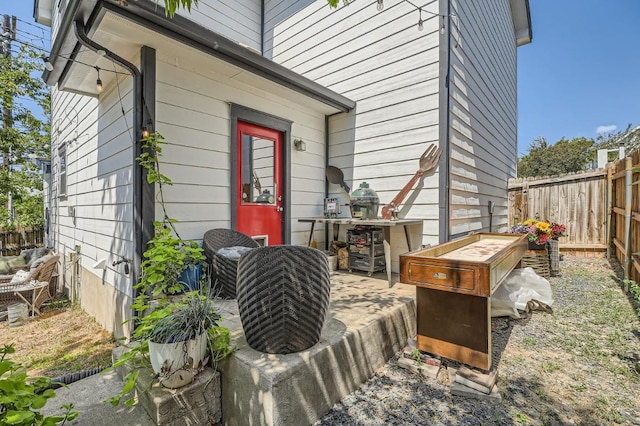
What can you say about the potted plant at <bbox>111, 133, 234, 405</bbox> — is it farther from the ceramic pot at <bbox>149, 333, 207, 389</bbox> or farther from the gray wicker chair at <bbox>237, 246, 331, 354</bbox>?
the gray wicker chair at <bbox>237, 246, 331, 354</bbox>

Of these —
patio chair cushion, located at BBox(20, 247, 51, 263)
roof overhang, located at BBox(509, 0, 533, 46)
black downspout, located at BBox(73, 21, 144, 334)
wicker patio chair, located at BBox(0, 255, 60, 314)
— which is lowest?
wicker patio chair, located at BBox(0, 255, 60, 314)

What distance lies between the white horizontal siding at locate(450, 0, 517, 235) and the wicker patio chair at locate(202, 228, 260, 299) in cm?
274

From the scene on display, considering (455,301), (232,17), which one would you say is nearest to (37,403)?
(455,301)

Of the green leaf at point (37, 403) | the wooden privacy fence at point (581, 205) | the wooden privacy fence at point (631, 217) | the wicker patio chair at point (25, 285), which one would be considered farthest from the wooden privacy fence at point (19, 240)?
the wooden privacy fence at point (581, 205)

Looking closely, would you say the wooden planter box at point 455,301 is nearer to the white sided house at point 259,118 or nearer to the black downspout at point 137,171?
the white sided house at point 259,118

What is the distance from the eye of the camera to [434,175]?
3.68m

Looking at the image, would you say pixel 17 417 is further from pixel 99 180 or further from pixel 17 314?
pixel 17 314

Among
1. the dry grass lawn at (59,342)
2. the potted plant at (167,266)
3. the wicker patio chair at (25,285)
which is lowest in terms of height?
the dry grass lawn at (59,342)

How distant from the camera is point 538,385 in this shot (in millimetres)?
2096

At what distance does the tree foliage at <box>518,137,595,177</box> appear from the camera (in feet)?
65.5

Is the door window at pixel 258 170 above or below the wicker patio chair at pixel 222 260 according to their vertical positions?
above

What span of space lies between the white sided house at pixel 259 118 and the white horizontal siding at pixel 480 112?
0.05 meters

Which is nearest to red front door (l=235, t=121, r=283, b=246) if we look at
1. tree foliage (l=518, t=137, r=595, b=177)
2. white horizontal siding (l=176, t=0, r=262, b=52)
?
white horizontal siding (l=176, t=0, r=262, b=52)

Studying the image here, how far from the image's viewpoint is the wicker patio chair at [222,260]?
9.60ft
